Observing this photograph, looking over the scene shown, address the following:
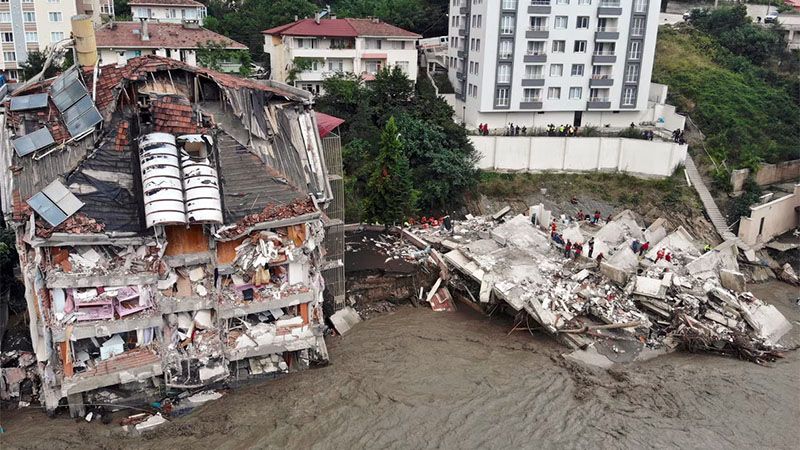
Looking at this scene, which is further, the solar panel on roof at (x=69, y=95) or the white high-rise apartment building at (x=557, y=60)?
the white high-rise apartment building at (x=557, y=60)

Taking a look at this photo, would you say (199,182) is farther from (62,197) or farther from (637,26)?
(637,26)

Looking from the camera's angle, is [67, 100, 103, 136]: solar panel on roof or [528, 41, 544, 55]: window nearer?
[67, 100, 103, 136]: solar panel on roof

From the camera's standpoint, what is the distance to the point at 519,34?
131ft

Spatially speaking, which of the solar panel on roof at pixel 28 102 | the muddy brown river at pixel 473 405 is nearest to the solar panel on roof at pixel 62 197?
the solar panel on roof at pixel 28 102

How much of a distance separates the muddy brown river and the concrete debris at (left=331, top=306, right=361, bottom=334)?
1.37ft

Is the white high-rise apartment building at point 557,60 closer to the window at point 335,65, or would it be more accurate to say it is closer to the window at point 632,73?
the window at point 632,73

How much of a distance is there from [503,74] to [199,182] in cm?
2687

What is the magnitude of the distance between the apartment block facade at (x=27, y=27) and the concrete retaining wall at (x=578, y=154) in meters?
30.8

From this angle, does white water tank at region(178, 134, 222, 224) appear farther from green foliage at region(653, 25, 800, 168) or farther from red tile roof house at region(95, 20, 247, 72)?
green foliage at region(653, 25, 800, 168)

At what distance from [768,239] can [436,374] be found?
24.1m

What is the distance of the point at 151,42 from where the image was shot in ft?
132

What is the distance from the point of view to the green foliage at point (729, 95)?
4062 centimetres

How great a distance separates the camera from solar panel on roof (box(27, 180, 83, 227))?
17.0m

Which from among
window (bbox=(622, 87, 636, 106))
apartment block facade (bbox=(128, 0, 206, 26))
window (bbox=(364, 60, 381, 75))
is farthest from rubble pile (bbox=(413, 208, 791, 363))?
apartment block facade (bbox=(128, 0, 206, 26))
